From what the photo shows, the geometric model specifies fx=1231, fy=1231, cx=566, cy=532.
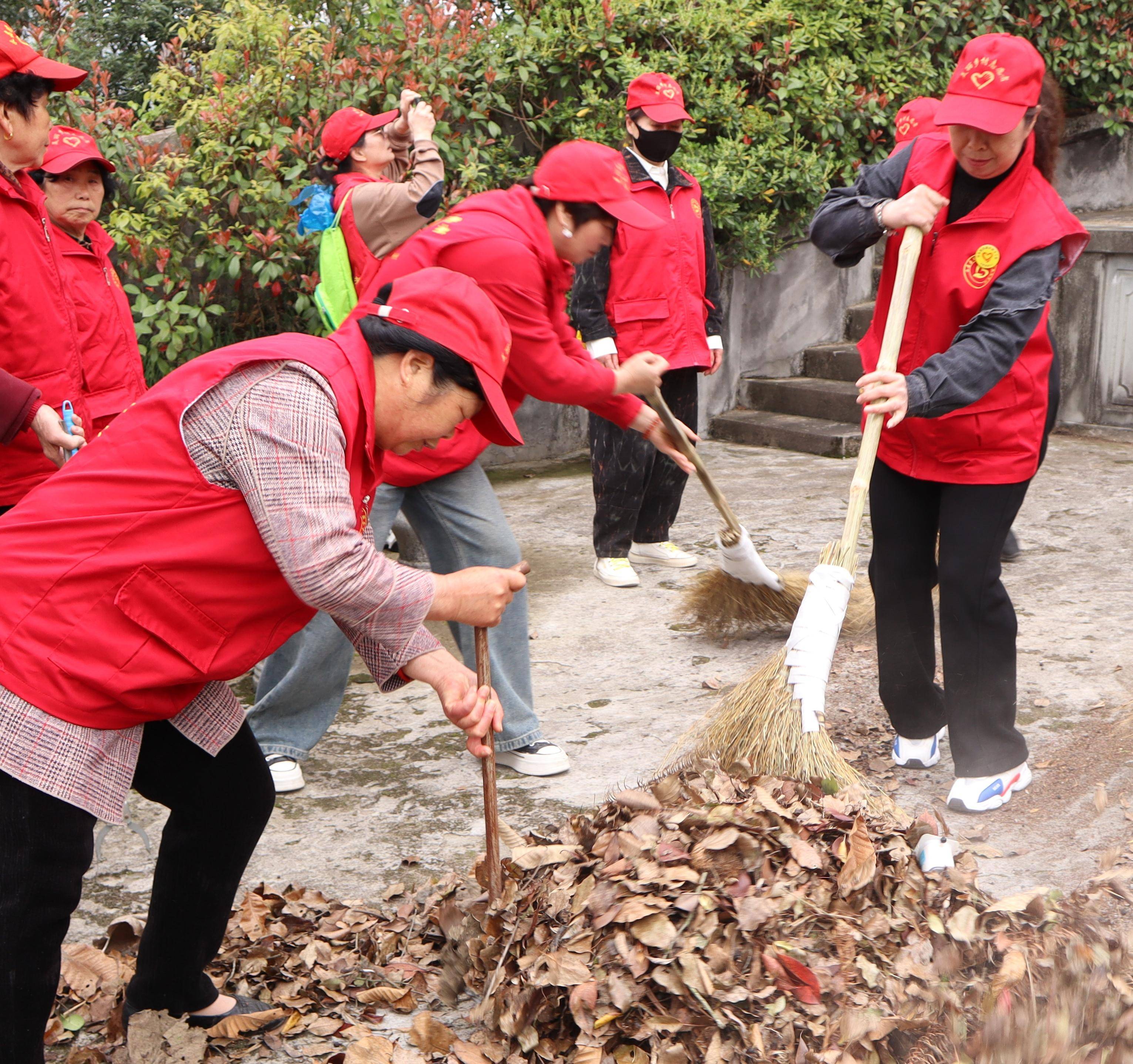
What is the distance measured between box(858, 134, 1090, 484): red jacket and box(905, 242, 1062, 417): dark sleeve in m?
0.05

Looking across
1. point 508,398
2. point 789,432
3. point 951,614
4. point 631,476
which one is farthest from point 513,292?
point 789,432

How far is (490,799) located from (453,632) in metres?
1.35

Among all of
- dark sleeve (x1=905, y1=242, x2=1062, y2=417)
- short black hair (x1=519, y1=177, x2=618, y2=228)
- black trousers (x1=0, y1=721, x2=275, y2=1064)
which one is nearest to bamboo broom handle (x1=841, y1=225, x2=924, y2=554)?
dark sleeve (x1=905, y1=242, x2=1062, y2=417)

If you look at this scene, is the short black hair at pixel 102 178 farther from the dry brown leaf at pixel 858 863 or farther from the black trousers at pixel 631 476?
the dry brown leaf at pixel 858 863

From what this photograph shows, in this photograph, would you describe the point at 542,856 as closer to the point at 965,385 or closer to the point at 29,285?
the point at 965,385

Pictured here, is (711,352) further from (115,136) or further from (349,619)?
(349,619)

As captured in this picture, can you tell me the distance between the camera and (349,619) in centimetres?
204

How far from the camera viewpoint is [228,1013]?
2555 millimetres

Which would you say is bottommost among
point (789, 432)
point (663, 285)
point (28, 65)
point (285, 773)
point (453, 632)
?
point (789, 432)

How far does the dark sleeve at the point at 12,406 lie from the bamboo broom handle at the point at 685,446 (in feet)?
6.07

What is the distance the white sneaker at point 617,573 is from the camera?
5.72 metres

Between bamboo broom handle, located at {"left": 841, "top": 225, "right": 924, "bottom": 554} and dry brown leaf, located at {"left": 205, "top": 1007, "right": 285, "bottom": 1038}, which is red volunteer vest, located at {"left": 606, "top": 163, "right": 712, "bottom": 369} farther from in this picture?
A: dry brown leaf, located at {"left": 205, "top": 1007, "right": 285, "bottom": 1038}

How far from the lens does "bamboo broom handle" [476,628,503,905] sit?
2.45m

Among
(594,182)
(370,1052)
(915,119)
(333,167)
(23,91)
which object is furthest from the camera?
(915,119)
